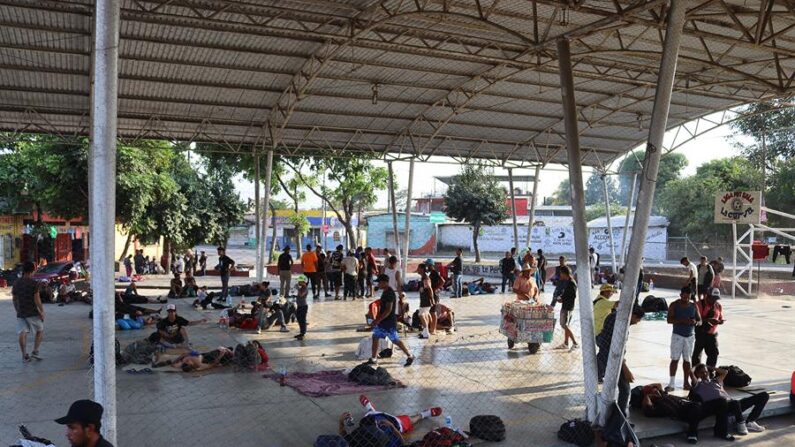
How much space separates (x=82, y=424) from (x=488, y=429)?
14.7 feet

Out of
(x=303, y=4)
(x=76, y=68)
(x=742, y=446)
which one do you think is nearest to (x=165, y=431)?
(x=742, y=446)

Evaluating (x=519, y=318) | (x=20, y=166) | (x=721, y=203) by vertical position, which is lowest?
(x=519, y=318)

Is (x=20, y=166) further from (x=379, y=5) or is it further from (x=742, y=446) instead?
(x=742, y=446)

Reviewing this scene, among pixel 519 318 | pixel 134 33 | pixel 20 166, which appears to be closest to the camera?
pixel 519 318

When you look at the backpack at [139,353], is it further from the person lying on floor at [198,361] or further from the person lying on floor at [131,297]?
the person lying on floor at [131,297]

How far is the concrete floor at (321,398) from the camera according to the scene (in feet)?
24.9

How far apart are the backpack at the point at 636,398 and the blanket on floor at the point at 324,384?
3.14 meters

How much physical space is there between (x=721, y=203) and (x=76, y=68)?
21071 millimetres

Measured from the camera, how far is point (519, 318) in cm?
1206

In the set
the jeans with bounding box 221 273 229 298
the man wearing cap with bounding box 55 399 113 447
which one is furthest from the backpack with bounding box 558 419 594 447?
the jeans with bounding box 221 273 229 298

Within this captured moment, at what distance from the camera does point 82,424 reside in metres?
4.02

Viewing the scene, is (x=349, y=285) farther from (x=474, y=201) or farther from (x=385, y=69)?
(x=474, y=201)

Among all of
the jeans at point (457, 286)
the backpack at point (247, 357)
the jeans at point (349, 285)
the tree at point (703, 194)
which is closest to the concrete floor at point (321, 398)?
the backpack at point (247, 357)

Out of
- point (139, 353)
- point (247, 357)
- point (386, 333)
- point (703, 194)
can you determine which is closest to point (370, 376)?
point (386, 333)
